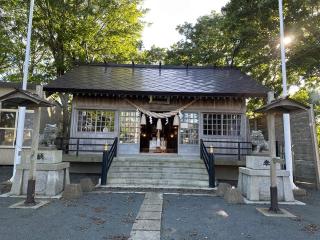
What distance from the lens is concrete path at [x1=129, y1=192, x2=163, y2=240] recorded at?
4.55 metres

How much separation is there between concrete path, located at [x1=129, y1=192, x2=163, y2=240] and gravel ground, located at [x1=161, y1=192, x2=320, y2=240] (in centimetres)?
15

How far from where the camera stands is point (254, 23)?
13.8 meters

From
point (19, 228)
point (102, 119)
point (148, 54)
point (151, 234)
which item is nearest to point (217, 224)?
point (151, 234)

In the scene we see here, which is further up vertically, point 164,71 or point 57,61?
point 57,61

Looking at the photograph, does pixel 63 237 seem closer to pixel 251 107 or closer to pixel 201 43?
pixel 251 107

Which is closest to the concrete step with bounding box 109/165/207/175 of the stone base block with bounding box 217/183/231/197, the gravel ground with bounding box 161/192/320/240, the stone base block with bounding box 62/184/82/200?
A: the stone base block with bounding box 217/183/231/197

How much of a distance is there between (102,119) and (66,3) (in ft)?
29.6

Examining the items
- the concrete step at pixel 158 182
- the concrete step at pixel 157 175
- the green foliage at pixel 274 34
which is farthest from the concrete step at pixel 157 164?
the green foliage at pixel 274 34

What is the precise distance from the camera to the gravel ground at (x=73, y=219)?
4.54 metres

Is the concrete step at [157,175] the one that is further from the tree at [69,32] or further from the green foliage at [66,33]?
the green foliage at [66,33]

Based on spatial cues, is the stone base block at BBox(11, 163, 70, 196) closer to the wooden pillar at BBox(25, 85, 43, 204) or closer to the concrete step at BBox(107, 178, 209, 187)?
the wooden pillar at BBox(25, 85, 43, 204)

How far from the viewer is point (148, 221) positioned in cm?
535

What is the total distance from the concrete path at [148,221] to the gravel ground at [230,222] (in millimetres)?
150

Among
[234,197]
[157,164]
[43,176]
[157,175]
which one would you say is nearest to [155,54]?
[157,164]
